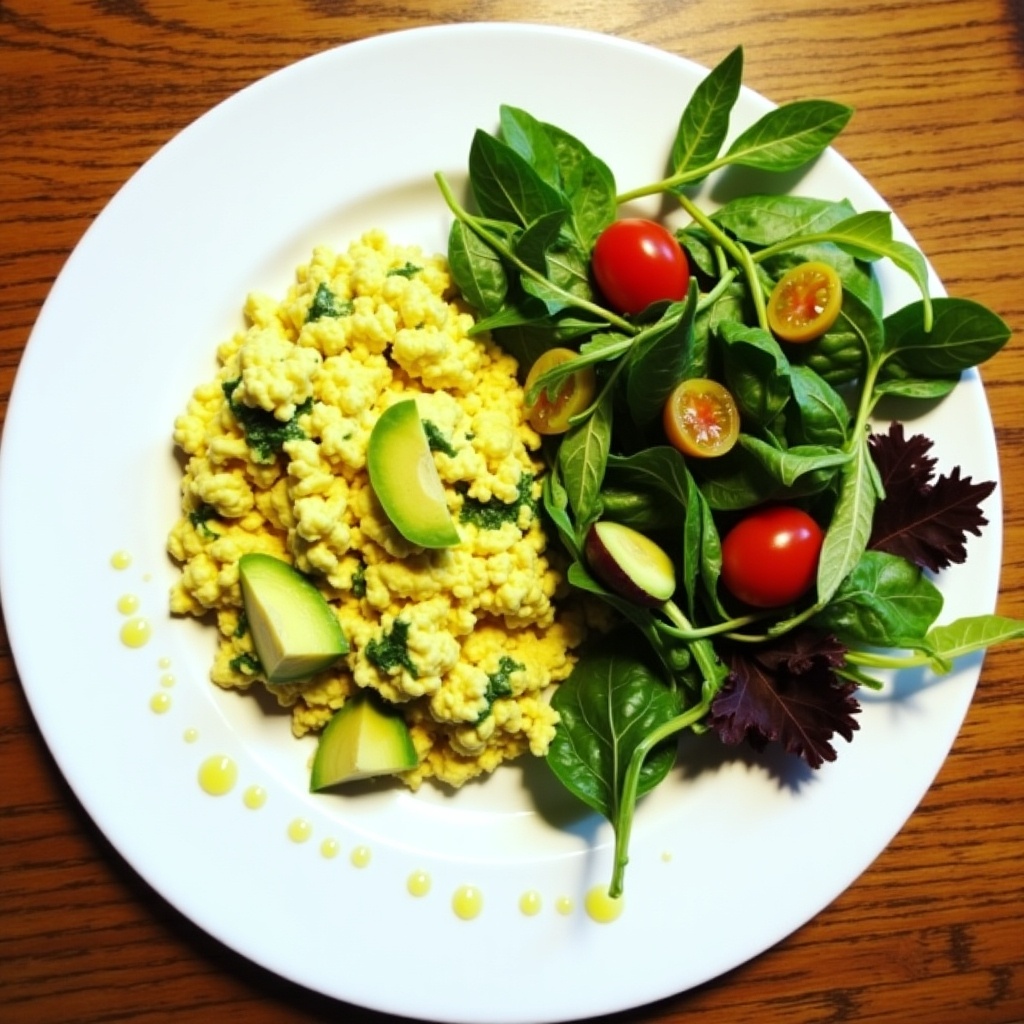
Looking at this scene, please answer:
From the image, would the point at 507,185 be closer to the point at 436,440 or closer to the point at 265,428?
the point at 436,440

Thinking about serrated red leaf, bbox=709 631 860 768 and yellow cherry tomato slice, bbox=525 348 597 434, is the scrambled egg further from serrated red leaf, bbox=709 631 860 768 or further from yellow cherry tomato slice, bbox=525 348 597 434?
serrated red leaf, bbox=709 631 860 768

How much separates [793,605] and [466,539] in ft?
1.93

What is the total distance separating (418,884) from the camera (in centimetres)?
152

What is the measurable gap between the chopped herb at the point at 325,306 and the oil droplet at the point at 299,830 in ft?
2.87

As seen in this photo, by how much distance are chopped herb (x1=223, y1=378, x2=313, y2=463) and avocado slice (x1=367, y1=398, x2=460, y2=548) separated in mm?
137

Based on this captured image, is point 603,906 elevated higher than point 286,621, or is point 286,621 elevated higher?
point 286,621

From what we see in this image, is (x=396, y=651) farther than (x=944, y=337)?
No

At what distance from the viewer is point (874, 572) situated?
1523mm

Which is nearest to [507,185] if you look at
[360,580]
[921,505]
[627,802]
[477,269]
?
[477,269]

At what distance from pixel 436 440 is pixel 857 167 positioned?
1.08 metres

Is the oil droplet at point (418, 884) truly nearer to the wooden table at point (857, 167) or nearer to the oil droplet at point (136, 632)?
the wooden table at point (857, 167)

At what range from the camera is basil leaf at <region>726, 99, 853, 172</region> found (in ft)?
5.04

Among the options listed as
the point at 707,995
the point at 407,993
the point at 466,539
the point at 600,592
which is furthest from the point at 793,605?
the point at 407,993

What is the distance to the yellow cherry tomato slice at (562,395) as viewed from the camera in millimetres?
1479
